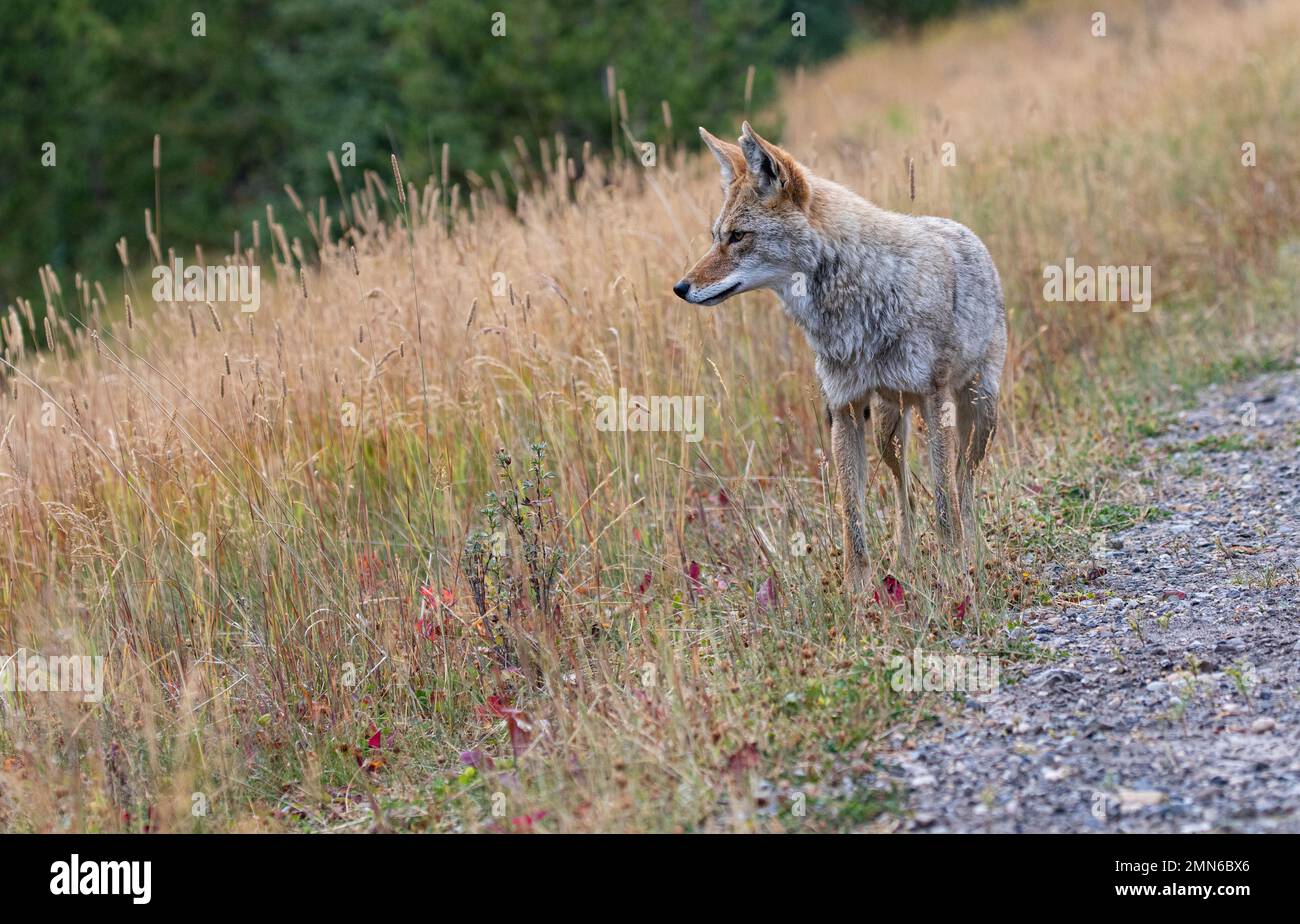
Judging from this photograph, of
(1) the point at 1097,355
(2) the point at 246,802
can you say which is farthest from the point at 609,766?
(1) the point at 1097,355

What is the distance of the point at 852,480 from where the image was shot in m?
5.23

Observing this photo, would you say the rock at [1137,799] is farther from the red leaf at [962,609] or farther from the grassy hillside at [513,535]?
the red leaf at [962,609]

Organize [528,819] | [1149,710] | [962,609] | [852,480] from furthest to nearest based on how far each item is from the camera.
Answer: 1. [852,480]
2. [962,609]
3. [1149,710]
4. [528,819]

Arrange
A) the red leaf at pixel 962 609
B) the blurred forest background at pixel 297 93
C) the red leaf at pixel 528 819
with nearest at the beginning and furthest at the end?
the red leaf at pixel 528 819
the red leaf at pixel 962 609
the blurred forest background at pixel 297 93

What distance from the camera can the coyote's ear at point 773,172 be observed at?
199 inches

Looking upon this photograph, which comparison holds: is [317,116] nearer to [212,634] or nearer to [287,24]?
[287,24]

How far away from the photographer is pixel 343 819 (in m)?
4.47

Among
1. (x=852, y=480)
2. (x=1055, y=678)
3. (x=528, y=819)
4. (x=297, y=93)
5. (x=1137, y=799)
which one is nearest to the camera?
(x=1137, y=799)

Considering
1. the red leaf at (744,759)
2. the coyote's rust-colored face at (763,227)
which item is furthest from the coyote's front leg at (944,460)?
the red leaf at (744,759)

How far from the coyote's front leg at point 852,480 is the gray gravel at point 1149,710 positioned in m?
0.68

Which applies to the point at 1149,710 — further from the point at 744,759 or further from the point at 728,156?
the point at 728,156

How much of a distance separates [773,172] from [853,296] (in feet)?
1.96

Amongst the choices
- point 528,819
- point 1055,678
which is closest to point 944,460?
point 1055,678
